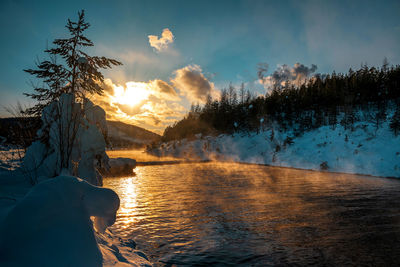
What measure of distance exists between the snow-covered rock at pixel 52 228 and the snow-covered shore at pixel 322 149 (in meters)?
23.3

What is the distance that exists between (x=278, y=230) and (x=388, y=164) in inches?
787

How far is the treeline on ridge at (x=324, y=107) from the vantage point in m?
33.7

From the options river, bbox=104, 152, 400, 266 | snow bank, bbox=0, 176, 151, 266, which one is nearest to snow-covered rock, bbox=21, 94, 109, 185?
river, bbox=104, 152, 400, 266

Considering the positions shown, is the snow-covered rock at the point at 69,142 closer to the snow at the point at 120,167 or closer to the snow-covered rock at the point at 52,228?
the snow-covered rock at the point at 52,228

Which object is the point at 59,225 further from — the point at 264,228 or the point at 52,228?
the point at 264,228

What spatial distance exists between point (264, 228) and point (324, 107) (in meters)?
42.6

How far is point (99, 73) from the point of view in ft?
28.7

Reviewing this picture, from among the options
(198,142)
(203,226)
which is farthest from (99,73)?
(198,142)

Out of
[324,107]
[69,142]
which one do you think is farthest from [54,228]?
[324,107]

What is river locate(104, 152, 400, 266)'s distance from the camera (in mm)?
4434

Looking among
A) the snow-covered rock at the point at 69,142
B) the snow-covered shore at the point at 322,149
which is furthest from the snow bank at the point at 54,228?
the snow-covered shore at the point at 322,149

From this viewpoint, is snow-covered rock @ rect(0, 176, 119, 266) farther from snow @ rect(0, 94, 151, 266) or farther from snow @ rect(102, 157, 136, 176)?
snow @ rect(102, 157, 136, 176)

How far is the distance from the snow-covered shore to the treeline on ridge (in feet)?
7.26

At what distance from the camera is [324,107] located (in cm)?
4041
